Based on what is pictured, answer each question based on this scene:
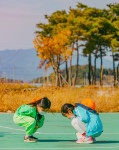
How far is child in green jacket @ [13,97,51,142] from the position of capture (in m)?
7.45

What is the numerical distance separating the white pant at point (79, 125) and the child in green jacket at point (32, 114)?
528 millimetres

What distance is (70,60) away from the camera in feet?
154

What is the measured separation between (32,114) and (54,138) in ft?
3.62

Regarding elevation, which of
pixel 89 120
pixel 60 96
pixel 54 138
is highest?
pixel 89 120

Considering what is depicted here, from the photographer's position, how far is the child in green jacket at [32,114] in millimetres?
7453

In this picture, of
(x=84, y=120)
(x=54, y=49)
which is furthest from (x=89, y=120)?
(x=54, y=49)

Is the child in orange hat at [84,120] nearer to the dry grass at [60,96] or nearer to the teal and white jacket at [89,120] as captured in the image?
the teal and white jacket at [89,120]

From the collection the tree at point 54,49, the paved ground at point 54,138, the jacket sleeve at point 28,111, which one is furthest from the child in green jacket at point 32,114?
the tree at point 54,49

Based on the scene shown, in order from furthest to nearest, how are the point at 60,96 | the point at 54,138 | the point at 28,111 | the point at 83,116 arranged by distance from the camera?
the point at 60,96, the point at 54,138, the point at 28,111, the point at 83,116

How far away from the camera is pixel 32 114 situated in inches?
299

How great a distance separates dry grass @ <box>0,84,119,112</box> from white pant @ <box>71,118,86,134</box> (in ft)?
26.5

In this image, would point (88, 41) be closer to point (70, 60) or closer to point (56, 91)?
point (70, 60)

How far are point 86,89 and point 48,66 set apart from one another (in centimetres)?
3162

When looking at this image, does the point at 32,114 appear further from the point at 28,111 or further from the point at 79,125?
the point at 79,125
